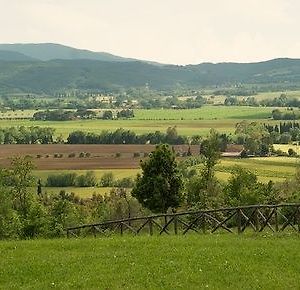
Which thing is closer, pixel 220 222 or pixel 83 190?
pixel 220 222

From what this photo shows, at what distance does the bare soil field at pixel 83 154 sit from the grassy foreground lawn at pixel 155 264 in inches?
3650

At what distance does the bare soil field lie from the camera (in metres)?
126

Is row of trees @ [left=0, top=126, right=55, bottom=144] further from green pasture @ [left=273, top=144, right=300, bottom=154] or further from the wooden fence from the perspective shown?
the wooden fence

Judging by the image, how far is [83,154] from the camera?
147125 millimetres

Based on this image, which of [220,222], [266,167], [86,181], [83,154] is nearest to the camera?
[220,222]

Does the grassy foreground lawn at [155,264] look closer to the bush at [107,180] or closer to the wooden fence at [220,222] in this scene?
the wooden fence at [220,222]

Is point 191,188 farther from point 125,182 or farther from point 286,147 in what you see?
point 286,147

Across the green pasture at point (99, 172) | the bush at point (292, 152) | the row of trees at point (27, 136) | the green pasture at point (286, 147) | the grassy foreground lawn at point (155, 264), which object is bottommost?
the row of trees at point (27, 136)

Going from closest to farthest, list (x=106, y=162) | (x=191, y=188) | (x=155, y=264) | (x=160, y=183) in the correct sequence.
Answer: (x=155, y=264), (x=160, y=183), (x=191, y=188), (x=106, y=162)

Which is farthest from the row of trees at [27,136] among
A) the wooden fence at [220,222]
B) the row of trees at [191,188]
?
the wooden fence at [220,222]

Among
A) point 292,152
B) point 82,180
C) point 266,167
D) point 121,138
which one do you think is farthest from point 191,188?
point 121,138

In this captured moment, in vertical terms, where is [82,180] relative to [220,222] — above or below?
below

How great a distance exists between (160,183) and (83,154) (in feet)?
329

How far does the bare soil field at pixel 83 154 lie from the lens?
126 metres
